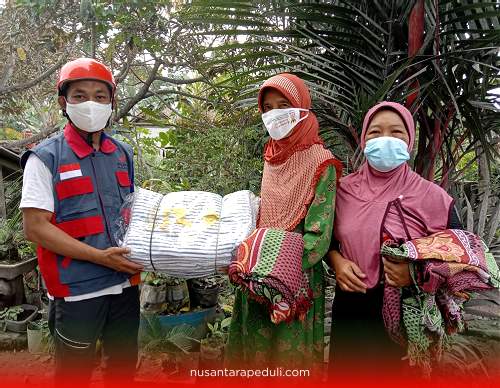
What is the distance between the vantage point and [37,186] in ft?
4.73

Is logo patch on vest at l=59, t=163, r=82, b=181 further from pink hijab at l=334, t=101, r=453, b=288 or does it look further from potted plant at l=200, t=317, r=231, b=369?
potted plant at l=200, t=317, r=231, b=369

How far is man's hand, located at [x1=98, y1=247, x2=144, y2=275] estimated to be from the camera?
1.44 m

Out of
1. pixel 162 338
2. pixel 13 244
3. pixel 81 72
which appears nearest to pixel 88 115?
pixel 81 72

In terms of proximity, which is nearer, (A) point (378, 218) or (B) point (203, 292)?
(A) point (378, 218)

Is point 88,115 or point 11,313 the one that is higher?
point 88,115

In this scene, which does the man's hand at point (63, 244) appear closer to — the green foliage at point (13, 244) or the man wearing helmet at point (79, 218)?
the man wearing helmet at point (79, 218)

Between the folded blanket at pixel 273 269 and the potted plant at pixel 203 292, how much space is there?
5.16ft

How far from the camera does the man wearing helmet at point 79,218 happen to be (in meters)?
1.46

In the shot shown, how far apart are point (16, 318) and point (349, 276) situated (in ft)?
9.59

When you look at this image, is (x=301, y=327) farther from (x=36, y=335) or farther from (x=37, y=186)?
(x=36, y=335)

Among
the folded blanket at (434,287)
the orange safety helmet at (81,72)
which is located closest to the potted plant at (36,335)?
the orange safety helmet at (81,72)

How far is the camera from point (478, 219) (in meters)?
2.28

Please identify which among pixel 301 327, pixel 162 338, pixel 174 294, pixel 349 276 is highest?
pixel 349 276

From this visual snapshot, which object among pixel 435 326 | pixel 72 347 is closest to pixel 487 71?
pixel 435 326
